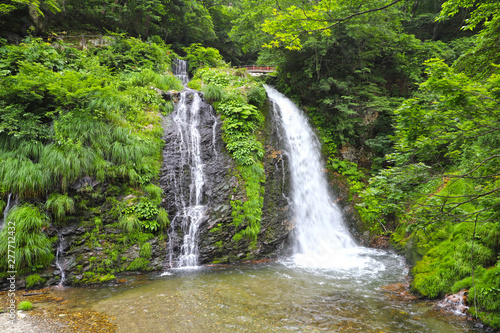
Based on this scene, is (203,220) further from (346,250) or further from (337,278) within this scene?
(346,250)

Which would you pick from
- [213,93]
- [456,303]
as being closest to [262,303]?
[456,303]

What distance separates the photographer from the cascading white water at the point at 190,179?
307 inches

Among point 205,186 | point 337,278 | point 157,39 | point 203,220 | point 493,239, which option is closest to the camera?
point 493,239

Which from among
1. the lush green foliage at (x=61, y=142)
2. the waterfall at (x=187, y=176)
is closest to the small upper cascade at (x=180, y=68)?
the waterfall at (x=187, y=176)

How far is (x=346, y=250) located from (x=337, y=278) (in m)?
3.22

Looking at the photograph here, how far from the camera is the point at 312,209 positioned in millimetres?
10594

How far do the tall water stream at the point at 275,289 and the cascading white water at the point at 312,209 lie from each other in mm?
47

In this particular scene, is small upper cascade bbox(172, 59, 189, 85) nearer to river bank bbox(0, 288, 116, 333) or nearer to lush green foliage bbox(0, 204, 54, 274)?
lush green foliage bbox(0, 204, 54, 274)

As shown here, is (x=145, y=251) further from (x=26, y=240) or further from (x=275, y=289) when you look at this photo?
(x=275, y=289)

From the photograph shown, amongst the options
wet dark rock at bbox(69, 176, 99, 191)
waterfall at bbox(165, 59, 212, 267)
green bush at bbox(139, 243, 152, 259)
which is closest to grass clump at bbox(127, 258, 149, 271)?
green bush at bbox(139, 243, 152, 259)

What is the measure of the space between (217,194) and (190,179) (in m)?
1.10

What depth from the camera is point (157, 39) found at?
16906mm

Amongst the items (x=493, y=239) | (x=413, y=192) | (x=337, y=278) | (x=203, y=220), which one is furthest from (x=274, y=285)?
(x=493, y=239)

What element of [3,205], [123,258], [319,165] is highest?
[319,165]
